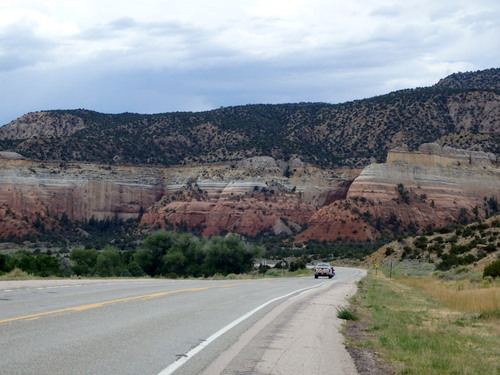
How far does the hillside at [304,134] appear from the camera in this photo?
117 meters

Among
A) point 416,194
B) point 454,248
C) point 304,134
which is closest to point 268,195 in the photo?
point 416,194

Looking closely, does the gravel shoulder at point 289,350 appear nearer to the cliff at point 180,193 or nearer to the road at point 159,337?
the road at point 159,337

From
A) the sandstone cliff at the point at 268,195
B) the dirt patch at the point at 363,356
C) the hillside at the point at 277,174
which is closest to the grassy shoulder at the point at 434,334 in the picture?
the dirt patch at the point at 363,356

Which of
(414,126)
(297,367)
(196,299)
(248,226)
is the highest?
(414,126)

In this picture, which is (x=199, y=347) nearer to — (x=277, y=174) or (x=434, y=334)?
(x=434, y=334)

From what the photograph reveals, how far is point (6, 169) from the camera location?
106125mm

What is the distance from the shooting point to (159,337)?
11.8 m

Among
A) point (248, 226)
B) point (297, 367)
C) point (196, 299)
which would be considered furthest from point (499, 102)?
point (297, 367)

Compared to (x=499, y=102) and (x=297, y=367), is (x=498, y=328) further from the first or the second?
(x=499, y=102)

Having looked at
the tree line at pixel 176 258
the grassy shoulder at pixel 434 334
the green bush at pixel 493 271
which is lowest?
the tree line at pixel 176 258

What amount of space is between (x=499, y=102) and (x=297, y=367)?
122963 millimetres

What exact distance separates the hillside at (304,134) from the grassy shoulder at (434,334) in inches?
3751

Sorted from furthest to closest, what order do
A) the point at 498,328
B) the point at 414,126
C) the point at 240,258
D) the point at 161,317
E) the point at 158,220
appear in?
the point at 414,126
the point at 158,220
the point at 240,258
the point at 498,328
the point at 161,317

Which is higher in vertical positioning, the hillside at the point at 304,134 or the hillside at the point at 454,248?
the hillside at the point at 304,134
